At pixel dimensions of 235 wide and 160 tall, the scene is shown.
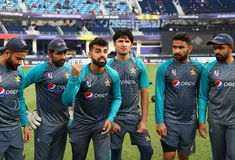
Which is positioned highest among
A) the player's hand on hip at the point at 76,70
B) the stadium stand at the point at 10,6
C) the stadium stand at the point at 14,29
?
the stadium stand at the point at 10,6

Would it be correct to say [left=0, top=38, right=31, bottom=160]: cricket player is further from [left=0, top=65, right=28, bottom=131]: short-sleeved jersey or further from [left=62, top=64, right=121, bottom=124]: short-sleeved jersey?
[left=62, top=64, right=121, bottom=124]: short-sleeved jersey

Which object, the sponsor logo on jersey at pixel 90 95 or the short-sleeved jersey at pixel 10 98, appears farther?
the sponsor logo on jersey at pixel 90 95

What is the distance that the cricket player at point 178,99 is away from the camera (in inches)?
233

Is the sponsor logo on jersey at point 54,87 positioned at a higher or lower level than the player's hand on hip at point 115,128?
higher

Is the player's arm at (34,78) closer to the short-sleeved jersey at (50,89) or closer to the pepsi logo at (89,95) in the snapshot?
the short-sleeved jersey at (50,89)

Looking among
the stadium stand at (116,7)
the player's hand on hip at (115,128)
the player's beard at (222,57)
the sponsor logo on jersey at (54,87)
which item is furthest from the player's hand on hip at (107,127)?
the stadium stand at (116,7)

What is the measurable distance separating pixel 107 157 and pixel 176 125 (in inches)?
48.5

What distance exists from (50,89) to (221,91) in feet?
8.56

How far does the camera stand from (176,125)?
595 centimetres

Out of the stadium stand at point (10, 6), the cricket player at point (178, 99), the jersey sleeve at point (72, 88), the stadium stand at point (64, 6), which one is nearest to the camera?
the jersey sleeve at point (72, 88)

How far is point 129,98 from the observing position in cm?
607

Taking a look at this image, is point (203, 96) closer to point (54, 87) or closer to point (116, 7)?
point (54, 87)

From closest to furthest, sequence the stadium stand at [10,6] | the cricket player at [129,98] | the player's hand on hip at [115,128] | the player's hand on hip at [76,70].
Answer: the player's hand on hip at [76,70] → the player's hand on hip at [115,128] → the cricket player at [129,98] → the stadium stand at [10,6]

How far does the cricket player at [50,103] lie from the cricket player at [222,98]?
7.45 ft
